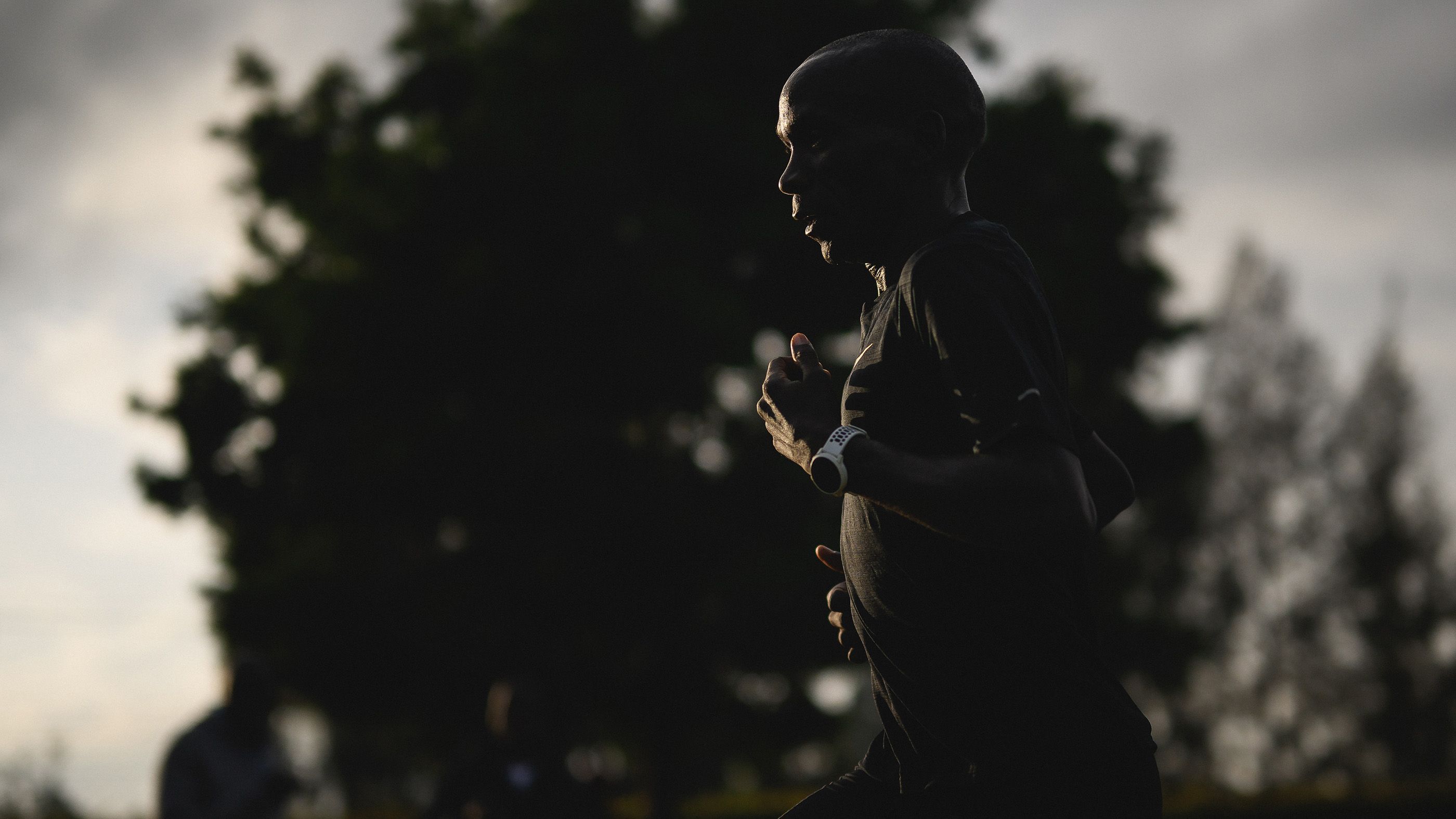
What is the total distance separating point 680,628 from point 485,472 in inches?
140

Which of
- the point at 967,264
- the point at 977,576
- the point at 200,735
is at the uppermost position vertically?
the point at 200,735

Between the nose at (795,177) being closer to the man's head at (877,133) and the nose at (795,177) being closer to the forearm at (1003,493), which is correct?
the man's head at (877,133)

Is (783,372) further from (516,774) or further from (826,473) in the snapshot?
(516,774)

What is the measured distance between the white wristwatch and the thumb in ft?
0.65

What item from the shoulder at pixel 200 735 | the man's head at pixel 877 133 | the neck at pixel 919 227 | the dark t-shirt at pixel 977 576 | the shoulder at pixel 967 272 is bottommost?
the dark t-shirt at pixel 977 576

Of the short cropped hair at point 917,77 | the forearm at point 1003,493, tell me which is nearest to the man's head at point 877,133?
the short cropped hair at point 917,77

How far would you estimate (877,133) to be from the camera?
225cm

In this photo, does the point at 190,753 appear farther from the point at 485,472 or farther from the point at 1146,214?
the point at 1146,214

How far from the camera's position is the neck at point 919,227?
2314 mm

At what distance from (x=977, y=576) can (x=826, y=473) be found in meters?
0.31

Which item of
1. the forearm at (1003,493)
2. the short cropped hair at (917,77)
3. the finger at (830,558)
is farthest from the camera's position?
the finger at (830,558)

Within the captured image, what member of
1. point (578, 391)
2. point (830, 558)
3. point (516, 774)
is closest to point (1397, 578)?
point (578, 391)

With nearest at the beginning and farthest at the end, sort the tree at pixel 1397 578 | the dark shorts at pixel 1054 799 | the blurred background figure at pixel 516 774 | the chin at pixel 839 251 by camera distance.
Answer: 1. the dark shorts at pixel 1054 799
2. the chin at pixel 839 251
3. the blurred background figure at pixel 516 774
4. the tree at pixel 1397 578

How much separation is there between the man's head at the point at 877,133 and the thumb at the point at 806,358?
20 cm
